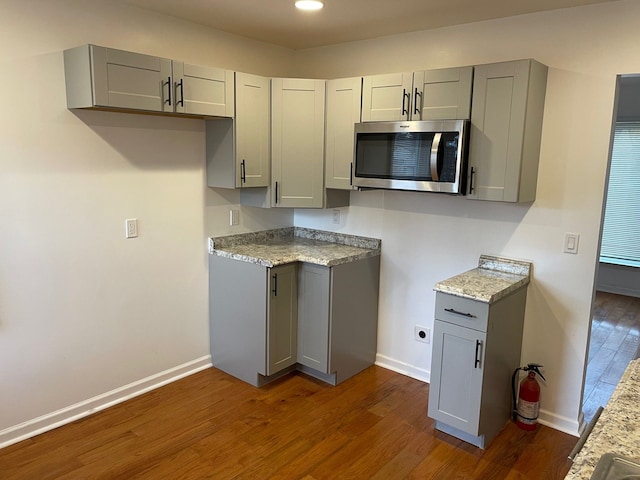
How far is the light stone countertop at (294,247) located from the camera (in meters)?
3.25

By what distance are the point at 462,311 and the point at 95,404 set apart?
228 cm

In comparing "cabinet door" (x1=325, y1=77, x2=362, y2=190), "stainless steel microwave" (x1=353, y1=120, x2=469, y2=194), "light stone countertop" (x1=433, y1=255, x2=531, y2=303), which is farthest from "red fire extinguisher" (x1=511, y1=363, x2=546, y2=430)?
"cabinet door" (x1=325, y1=77, x2=362, y2=190)

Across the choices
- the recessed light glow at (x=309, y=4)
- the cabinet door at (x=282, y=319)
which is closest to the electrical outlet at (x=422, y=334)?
the cabinet door at (x=282, y=319)

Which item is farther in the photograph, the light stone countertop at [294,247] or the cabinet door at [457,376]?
the light stone countertop at [294,247]

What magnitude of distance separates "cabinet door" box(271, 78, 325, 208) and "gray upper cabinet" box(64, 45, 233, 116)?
0.46m

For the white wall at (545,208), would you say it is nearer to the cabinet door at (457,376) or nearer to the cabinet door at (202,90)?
the cabinet door at (457,376)

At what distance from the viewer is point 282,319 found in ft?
10.9

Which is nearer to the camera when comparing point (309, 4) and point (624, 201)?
point (309, 4)

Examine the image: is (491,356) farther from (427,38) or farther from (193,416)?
(427,38)

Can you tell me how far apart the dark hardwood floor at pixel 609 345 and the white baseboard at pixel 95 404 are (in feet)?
8.76

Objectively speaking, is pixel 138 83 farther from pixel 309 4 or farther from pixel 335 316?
pixel 335 316

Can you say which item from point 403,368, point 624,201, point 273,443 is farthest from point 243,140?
point 624,201

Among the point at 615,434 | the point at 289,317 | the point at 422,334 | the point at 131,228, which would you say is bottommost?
the point at 422,334

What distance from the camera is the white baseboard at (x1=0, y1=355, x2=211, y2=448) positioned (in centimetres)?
265
